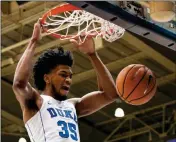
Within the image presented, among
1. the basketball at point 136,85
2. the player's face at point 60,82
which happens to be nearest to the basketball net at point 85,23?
the basketball at point 136,85

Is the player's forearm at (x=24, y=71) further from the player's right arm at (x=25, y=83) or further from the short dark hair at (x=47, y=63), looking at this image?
the short dark hair at (x=47, y=63)

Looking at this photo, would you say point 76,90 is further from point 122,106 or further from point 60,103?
point 60,103

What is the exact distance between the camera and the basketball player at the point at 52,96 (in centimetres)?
290

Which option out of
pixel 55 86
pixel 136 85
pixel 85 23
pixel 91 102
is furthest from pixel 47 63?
pixel 85 23

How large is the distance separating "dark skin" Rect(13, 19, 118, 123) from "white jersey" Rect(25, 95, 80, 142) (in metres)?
0.04

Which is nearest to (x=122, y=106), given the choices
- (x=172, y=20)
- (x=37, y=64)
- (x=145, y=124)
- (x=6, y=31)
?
(x=145, y=124)

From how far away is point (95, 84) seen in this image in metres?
8.66

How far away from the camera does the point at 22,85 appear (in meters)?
2.88

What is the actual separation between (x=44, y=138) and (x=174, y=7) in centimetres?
195

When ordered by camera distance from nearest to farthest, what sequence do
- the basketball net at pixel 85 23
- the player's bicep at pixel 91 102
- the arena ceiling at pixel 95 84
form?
1. the player's bicep at pixel 91 102
2. the basketball net at pixel 85 23
3. the arena ceiling at pixel 95 84

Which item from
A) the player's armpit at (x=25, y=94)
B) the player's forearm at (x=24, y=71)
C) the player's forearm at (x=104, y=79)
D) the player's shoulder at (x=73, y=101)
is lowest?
the player's shoulder at (x=73, y=101)

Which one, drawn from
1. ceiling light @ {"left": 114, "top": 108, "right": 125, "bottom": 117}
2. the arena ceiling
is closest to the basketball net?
the arena ceiling

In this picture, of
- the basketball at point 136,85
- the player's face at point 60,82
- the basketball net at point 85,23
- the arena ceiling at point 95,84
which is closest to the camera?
the player's face at point 60,82

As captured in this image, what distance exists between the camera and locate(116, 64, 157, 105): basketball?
3.43 meters
